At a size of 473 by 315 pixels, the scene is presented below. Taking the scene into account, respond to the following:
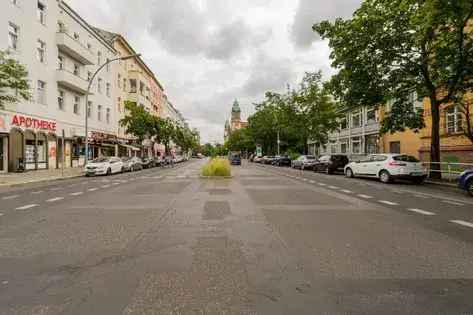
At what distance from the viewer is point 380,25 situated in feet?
52.5

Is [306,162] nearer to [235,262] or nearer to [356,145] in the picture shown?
[356,145]

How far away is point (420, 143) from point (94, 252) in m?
29.6

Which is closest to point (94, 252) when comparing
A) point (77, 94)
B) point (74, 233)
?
point (74, 233)

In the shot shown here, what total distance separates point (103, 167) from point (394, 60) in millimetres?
20155

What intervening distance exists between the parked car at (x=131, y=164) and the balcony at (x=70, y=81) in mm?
8440

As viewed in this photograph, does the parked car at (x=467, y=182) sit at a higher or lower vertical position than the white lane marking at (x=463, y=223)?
higher

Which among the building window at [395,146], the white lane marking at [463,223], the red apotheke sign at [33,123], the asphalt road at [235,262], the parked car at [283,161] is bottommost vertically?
the white lane marking at [463,223]

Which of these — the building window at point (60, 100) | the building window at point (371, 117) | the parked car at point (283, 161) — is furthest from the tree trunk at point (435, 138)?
the building window at point (60, 100)

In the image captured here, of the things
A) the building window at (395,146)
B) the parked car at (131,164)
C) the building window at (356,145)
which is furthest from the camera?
A: the building window at (356,145)

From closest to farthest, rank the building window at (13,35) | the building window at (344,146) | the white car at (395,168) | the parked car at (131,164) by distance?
the white car at (395,168) → the building window at (13,35) → the parked car at (131,164) → the building window at (344,146)

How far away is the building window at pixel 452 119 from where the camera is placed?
2294 centimetres

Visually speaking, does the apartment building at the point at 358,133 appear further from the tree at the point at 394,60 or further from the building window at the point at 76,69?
the building window at the point at 76,69

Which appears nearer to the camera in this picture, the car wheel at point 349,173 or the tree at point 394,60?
the tree at point 394,60

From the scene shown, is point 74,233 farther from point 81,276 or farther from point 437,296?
point 437,296
